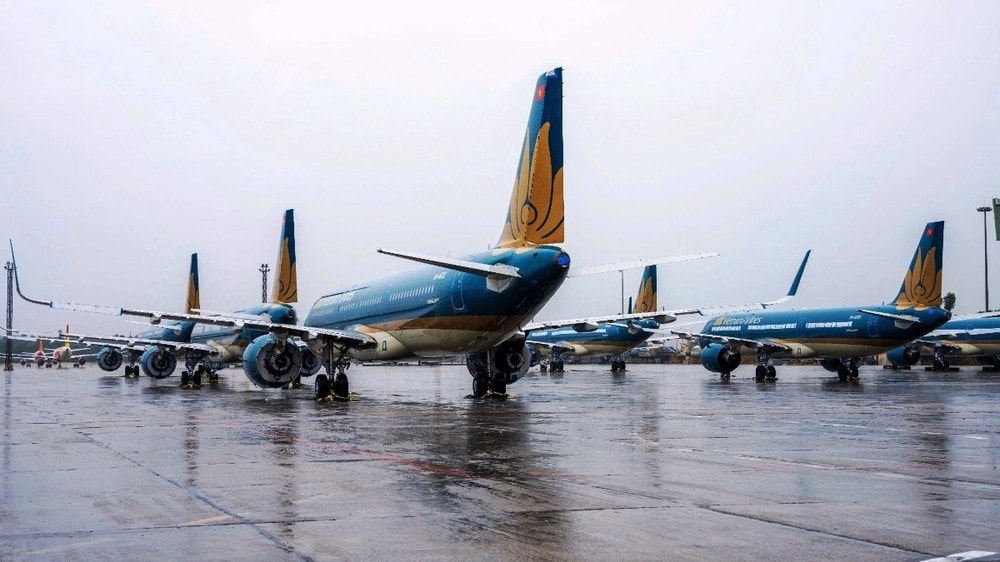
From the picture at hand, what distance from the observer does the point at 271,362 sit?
1363 inches

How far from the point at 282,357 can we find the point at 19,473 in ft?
74.1

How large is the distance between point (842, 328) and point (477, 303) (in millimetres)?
29958

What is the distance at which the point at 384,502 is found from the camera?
9.72 metres

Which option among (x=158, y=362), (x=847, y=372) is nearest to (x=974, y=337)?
(x=847, y=372)

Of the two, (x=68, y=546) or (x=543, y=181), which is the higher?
(x=543, y=181)

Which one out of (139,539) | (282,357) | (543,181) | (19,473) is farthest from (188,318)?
(139,539)

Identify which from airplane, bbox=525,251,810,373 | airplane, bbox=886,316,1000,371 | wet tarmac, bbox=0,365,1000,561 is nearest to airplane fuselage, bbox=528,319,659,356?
airplane, bbox=525,251,810,373

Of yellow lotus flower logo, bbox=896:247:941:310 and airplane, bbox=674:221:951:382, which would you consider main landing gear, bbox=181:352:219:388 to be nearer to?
airplane, bbox=674:221:951:382

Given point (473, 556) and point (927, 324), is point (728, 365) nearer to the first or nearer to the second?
point (927, 324)

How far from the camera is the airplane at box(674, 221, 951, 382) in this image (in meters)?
47.2

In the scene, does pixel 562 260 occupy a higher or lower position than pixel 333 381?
higher

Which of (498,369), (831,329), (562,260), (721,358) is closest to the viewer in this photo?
(562,260)

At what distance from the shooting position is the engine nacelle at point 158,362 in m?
60.7

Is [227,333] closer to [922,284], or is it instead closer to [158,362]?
[158,362]
